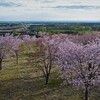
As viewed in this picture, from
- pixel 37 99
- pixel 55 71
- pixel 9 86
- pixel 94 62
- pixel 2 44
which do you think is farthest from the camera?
pixel 2 44

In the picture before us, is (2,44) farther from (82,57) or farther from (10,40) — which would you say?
(82,57)

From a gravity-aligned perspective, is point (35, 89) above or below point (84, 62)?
below

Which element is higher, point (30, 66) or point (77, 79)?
point (77, 79)

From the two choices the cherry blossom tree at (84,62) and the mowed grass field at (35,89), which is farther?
the mowed grass field at (35,89)

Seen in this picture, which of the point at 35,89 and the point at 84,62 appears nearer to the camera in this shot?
the point at 84,62

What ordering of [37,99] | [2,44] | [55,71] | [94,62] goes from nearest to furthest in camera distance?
1. [94,62]
2. [37,99]
3. [55,71]
4. [2,44]

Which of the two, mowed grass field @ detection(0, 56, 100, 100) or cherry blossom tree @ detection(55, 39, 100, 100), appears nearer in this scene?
cherry blossom tree @ detection(55, 39, 100, 100)

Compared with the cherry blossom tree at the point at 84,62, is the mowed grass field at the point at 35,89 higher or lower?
lower

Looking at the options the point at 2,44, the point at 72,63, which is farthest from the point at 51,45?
the point at 2,44

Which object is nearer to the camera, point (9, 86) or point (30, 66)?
point (9, 86)

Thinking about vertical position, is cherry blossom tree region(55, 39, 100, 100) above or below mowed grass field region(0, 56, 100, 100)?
above

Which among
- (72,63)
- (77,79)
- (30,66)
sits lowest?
(30,66)
